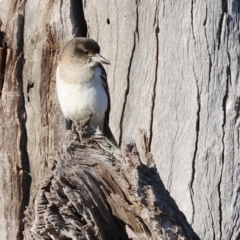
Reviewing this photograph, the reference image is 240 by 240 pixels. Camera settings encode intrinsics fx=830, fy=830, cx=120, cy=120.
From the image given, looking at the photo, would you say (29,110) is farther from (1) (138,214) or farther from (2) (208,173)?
(1) (138,214)

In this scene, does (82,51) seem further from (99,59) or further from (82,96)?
(82,96)

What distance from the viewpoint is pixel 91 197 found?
5.13 metres

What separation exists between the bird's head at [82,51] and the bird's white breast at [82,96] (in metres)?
0.11

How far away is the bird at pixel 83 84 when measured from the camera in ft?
21.5

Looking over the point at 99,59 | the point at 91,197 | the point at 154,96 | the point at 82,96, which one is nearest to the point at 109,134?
the point at 154,96

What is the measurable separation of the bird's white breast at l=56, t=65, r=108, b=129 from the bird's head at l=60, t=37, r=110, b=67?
11 cm

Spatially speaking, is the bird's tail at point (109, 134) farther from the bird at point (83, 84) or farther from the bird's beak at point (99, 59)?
the bird's beak at point (99, 59)

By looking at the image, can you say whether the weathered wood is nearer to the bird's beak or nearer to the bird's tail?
the bird's tail

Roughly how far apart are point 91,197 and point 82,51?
191cm

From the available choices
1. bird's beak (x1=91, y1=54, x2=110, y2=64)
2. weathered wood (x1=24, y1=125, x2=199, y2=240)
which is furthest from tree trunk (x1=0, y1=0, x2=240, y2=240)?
weathered wood (x1=24, y1=125, x2=199, y2=240)

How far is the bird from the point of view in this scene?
6.55 metres

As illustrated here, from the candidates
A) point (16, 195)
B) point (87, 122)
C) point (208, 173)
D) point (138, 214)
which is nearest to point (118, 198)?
point (138, 214)

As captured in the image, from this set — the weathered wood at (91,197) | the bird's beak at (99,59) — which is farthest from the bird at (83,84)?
the weathered wood at (91,197)

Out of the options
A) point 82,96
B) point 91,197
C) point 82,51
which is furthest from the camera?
point 82,96
